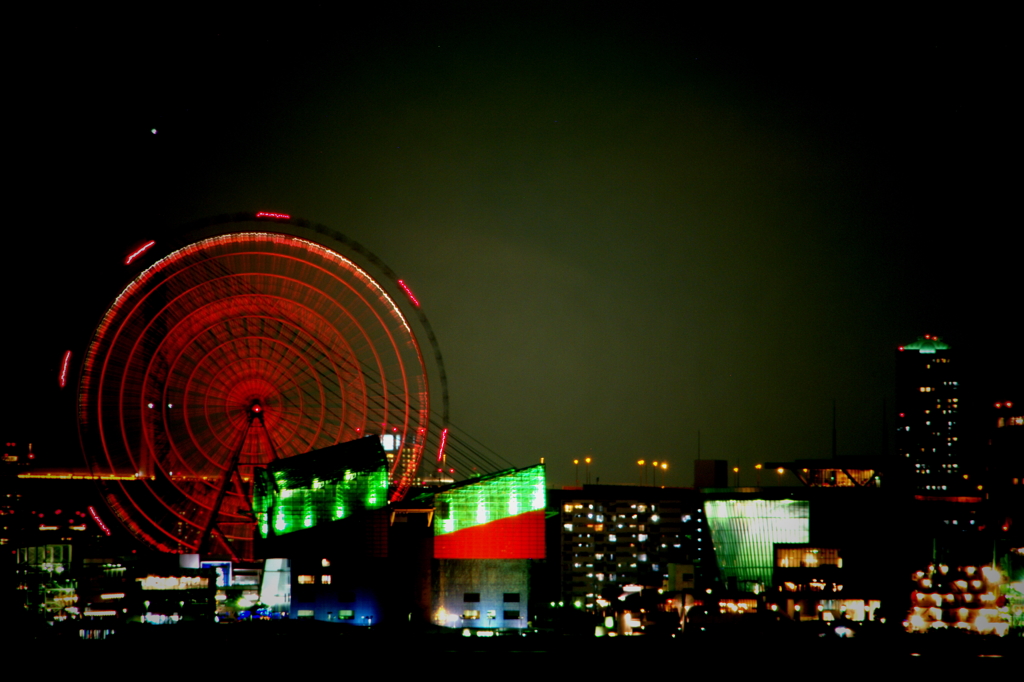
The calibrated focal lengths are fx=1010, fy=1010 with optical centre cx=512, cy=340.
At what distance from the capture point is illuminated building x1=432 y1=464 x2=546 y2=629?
41.8 metres

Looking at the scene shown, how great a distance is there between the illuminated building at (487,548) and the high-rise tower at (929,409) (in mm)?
93064

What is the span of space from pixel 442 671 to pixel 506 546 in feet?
70.1

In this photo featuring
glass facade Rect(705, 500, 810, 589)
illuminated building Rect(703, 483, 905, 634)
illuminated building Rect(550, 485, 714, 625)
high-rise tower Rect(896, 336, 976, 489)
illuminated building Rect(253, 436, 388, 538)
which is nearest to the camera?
illuminated building Rect(253, 436, 388, 538)

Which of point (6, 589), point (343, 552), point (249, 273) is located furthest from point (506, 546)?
point (6, 589)

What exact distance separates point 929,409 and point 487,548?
329 ft

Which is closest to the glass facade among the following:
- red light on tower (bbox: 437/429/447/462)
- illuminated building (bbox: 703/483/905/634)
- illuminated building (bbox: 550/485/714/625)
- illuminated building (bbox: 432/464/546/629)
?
illuminated building (bbox: 703/483/905/634)

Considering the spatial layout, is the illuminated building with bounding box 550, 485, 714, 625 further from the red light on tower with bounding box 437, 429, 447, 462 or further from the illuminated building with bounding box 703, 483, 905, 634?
the red light on tower with bounding box 437, 429, 447, 462

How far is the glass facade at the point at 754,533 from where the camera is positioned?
6988cm

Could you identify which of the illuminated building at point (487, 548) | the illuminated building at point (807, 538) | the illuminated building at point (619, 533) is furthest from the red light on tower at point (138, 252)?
the illuminated building at point (619, 533)

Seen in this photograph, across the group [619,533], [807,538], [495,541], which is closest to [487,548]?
[495,541]

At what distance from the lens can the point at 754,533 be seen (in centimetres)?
7100

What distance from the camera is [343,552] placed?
4059 cm

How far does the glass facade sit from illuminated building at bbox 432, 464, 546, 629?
96.9ft

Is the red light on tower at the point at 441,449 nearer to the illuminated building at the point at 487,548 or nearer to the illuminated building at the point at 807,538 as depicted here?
the illuminated building at the point at 487,548
